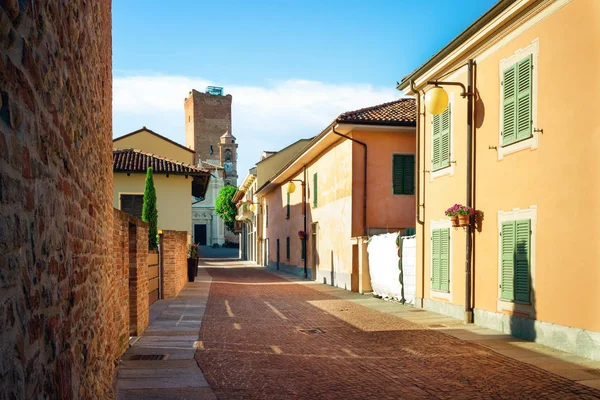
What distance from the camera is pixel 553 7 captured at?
946 cm

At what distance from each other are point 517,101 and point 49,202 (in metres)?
9.48

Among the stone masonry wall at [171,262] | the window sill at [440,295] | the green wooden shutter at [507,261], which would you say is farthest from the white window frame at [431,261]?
the stone masonry wall at [171,262]

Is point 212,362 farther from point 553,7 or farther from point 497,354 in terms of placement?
point 553,7

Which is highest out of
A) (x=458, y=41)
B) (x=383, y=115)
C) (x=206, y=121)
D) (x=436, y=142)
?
(x=206, y=121)

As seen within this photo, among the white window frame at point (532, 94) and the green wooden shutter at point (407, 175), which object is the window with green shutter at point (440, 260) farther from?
the green wooden shutter at point (407, 175)

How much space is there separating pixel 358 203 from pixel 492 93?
896 centimetres

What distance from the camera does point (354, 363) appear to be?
27.0ft

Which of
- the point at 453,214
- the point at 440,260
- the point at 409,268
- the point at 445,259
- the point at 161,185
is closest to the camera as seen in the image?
the point at 453,214

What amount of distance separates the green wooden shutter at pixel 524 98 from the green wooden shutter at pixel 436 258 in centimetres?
406

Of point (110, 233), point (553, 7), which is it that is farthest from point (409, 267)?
point (110, 233)

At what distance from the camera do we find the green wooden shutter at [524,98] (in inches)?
398

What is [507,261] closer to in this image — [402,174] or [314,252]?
[402,174]

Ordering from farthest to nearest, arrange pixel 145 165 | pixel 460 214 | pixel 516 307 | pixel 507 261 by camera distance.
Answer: pixel 145 165 < pixel 460 214 < pixel 507 261 < pixel 516 307

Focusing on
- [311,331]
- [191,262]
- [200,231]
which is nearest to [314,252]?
[191,262]
